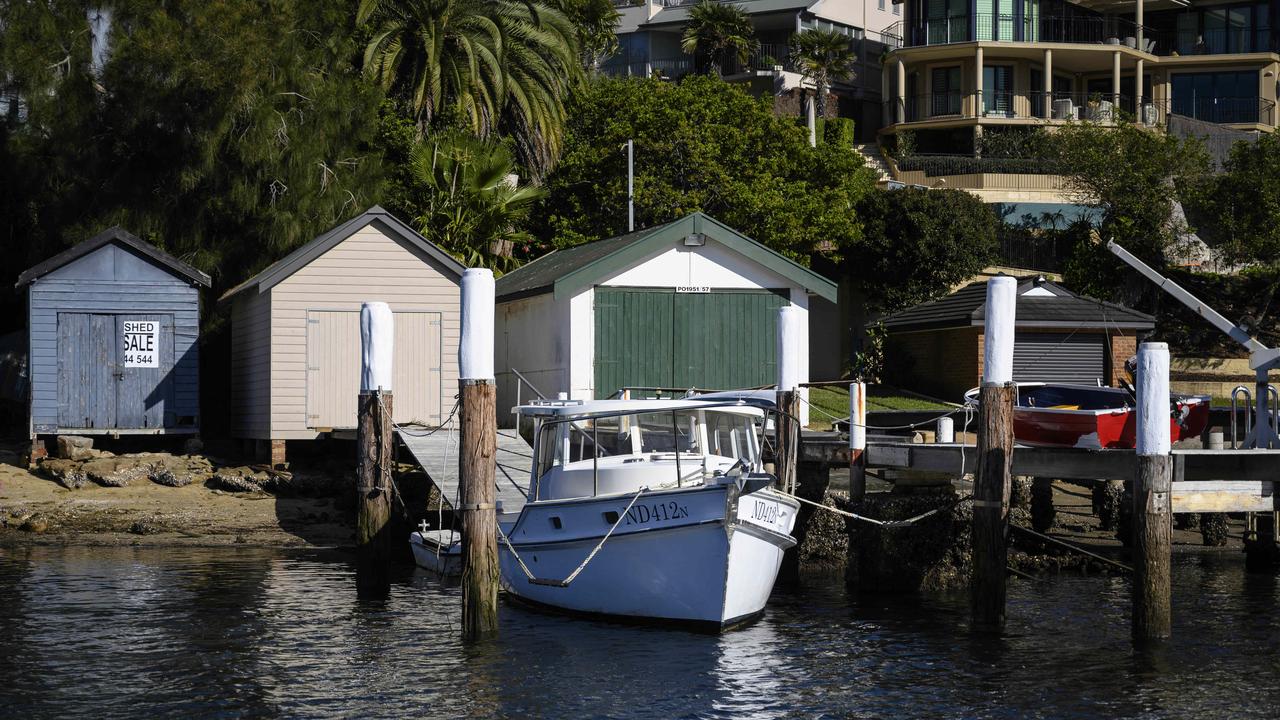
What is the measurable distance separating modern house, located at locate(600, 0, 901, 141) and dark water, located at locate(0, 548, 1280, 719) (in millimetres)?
52895

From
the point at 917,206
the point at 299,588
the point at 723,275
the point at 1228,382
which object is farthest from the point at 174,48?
the point at 1228,382

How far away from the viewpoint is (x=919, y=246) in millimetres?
45031

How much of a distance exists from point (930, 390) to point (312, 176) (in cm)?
1773

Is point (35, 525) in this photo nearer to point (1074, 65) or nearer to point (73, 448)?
point (73, 448)

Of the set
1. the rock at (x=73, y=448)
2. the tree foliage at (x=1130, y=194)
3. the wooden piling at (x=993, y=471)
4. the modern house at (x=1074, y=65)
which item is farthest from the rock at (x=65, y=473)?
the modern house at (x=1074, y=65)

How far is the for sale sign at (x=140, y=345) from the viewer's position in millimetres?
27938

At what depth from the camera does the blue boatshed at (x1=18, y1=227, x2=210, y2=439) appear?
2736 centimetres

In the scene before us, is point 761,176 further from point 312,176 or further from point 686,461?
point 686,461

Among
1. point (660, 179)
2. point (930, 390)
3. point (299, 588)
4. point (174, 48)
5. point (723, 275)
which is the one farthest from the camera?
point (660, 179)

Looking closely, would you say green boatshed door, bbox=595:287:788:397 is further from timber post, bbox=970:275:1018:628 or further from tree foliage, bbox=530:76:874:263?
tree foliage, bbox=530:76:874:263

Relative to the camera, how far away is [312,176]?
33875 millimetres

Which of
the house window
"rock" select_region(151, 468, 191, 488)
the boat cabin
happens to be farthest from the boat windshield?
the house window

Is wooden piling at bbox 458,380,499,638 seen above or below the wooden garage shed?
below

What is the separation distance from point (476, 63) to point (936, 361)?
15.3 meters
